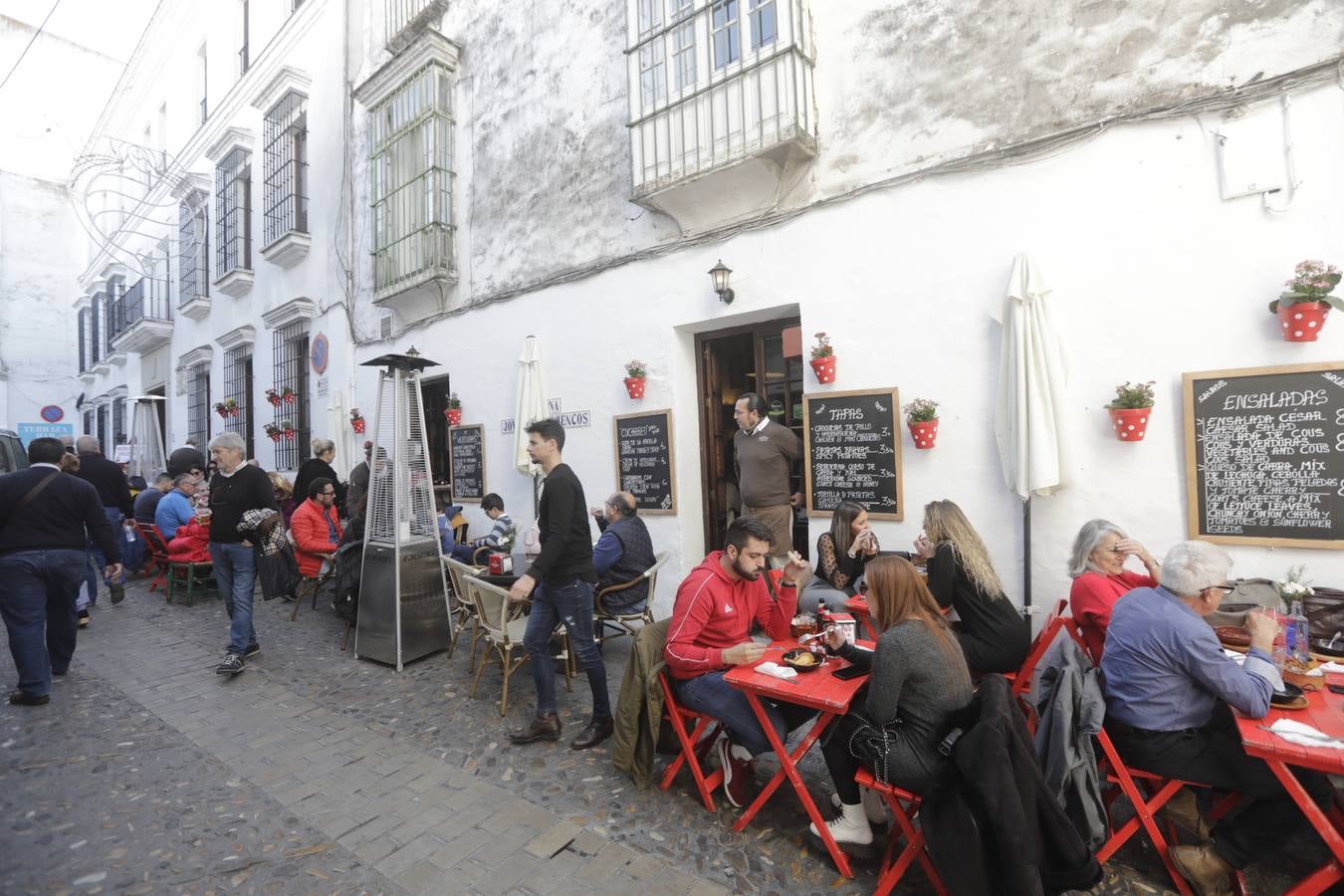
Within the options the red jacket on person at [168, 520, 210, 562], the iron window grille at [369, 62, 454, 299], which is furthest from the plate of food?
the red jacket on person at [168, 520, 210, 562]

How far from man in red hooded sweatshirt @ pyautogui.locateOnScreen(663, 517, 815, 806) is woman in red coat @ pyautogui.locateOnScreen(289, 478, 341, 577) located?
4938mm

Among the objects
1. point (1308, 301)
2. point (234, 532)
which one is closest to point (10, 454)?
point (234, 532)

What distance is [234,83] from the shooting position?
12.7 meters

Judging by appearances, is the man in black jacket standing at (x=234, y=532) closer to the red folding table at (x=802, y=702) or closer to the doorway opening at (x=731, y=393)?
the doorway opening at (x=731, y=393)

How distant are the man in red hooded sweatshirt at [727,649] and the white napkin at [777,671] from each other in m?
0.07

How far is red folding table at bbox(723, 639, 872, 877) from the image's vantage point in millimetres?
2643

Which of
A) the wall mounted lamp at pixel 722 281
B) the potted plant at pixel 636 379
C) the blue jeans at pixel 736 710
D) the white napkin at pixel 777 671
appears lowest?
the blue jeans at pixel 736 710

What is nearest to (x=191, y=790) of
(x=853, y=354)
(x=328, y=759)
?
(x=328, y=759)

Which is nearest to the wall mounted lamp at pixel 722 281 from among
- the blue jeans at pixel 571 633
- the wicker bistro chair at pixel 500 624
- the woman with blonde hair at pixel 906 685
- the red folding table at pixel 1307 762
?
the blue jeans at pixel 571 633

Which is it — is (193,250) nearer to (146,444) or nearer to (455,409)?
(146,444)

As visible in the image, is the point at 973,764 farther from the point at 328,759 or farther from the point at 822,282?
the point at 822,282

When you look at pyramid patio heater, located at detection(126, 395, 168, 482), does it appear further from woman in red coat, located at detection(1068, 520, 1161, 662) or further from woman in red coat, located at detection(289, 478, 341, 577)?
woman in red coat, located at detection(1068, 520, 1161, 662)

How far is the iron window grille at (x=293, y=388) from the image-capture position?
1138 centimetres

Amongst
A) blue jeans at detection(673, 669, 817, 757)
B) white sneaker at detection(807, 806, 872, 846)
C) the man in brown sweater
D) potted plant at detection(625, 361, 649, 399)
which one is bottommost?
white sneaker at detection(807, 806, 872, 846)
